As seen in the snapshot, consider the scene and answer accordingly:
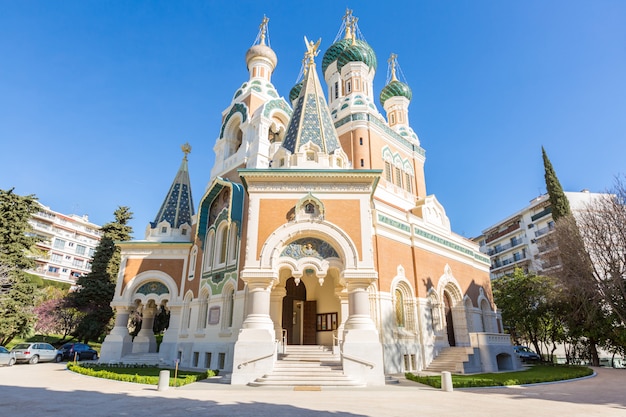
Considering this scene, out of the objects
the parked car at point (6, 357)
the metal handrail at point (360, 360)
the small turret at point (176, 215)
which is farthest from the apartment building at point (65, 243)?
the metal handrail at point (360, 360)

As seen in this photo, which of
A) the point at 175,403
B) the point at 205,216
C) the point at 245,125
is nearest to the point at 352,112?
the point at 245,125

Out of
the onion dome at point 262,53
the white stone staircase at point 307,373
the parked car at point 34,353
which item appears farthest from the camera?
the onion dome at point 262,53

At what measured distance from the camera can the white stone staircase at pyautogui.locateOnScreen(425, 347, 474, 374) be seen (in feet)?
47.4

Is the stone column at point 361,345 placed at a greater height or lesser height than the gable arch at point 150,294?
lesser

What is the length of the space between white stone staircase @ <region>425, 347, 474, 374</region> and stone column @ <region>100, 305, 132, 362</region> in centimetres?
1425

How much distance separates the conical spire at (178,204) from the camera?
68.7ft

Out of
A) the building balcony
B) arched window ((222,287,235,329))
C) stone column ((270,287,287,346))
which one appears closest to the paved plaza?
stone column ((270,287,287,346))

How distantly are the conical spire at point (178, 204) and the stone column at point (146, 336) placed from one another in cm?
469

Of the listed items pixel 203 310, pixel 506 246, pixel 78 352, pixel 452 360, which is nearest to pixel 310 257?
pixel 203 310

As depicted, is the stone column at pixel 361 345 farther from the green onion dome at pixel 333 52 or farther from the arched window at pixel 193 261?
the green onion dome at pixel 333 52

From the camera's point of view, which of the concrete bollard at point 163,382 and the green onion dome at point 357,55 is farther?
the green onion dome at point 357,55

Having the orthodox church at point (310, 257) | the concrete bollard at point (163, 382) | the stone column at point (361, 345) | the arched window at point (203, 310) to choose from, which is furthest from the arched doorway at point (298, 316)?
the concrete bollard at point (163, 382)

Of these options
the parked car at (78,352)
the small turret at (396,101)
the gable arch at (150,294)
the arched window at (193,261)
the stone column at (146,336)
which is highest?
the small turret at (396,101)

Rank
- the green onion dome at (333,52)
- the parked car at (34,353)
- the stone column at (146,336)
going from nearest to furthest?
the parked car at (34,353) → the stone column at (146,336) → the green onion dome at (333,52)
